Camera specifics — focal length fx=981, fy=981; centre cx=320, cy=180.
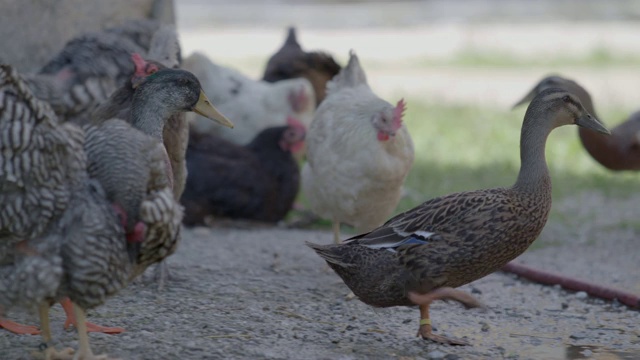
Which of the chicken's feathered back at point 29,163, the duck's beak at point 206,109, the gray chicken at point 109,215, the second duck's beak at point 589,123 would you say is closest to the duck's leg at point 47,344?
the gray chicken at point 109,215

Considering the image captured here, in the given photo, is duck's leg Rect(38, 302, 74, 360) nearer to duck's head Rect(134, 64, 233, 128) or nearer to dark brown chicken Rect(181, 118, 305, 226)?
duck's head Rect(134, 64, 233, 128)

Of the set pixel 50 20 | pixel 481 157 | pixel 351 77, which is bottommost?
pixel 481 157

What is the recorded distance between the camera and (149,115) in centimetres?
523

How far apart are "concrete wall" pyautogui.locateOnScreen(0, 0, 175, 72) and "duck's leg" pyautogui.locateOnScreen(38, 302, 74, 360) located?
4.89 m

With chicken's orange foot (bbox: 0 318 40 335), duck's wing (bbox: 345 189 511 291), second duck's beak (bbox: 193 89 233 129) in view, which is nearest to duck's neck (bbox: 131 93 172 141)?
second duck's beak (bbox: 193 89 233 129)

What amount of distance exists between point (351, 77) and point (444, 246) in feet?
9.14

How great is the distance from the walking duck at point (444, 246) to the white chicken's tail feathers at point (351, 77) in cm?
238

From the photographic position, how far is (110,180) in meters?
4.54

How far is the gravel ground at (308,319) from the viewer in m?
5.02

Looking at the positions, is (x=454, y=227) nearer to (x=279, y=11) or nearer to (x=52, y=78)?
(x=52, y=78)

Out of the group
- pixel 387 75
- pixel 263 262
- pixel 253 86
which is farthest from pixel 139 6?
pixel 387 75

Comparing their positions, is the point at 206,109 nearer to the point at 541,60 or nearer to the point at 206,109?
the point at 206,109

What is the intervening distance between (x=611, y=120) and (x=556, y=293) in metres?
7.48

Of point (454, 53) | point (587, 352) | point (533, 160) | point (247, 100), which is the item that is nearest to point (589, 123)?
point (533, 160)
